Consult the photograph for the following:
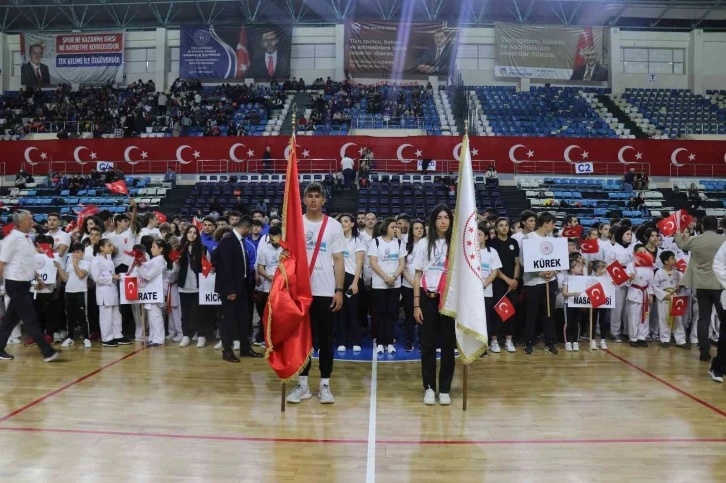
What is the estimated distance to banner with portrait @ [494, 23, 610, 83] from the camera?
26984 mm

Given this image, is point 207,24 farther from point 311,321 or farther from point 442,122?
point 311,321

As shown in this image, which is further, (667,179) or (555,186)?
(667,179)

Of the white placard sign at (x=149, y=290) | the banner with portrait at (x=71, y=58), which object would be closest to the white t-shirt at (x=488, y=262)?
the white placard sign at (x=149, y=290)

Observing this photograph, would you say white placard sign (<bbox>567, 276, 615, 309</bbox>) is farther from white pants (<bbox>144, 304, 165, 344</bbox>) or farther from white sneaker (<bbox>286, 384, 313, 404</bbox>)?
white pants (<bbox>144, 304, 165, 344</bbox>)

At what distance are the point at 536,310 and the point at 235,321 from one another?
375 centimetres

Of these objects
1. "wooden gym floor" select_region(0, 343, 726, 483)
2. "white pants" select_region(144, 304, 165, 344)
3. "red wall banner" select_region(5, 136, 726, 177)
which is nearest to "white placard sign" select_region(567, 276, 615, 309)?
"wooden gym floor" select_region(0, 343, 726, 483)

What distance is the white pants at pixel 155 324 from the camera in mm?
7480

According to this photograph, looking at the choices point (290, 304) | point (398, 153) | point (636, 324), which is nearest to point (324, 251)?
point (290, 304)

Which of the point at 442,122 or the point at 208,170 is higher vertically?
the point at 442,122

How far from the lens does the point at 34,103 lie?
87.3ft

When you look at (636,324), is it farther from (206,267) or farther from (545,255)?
(206,267)

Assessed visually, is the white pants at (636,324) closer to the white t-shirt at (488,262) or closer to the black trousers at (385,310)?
the white t-shirt at (488,262)

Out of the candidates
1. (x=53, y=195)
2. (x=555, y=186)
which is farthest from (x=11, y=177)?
(x=555, y=186)

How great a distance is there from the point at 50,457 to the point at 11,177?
20.9 meters
